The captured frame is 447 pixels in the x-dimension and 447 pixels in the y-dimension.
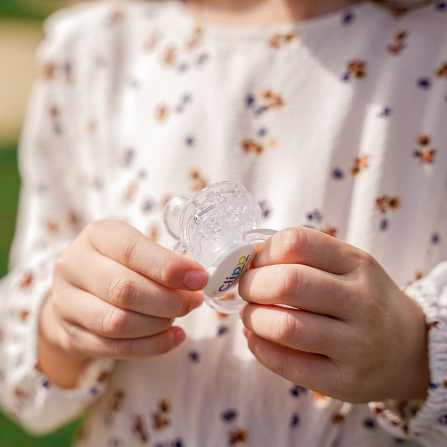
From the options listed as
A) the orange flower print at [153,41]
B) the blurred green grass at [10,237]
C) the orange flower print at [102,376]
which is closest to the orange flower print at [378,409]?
the orange flower print at [102,376]

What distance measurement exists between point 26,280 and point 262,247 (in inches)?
15.7

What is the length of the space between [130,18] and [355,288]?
24.2 inches

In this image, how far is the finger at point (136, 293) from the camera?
0.38 meters

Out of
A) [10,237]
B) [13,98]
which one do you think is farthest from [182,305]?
[13,98]

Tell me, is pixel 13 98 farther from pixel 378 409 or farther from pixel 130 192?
pixel 378 409

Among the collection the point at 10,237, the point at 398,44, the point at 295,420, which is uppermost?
the point at 398,44

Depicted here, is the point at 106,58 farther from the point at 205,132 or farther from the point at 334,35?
the point at 334,35

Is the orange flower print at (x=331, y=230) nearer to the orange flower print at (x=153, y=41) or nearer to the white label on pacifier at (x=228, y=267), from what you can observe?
the white label on pacifier at (x=228, y=267)

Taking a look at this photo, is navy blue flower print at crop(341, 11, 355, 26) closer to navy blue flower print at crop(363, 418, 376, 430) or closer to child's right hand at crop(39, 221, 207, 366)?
child's right hand at crop(39, 221, 207, 366)

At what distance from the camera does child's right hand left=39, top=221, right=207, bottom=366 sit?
37 cm

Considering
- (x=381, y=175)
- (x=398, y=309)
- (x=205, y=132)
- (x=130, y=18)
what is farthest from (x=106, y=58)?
(x=398, y=309)

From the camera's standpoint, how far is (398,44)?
545 millimetres

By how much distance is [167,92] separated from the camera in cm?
64

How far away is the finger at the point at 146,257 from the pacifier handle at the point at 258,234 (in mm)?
56
